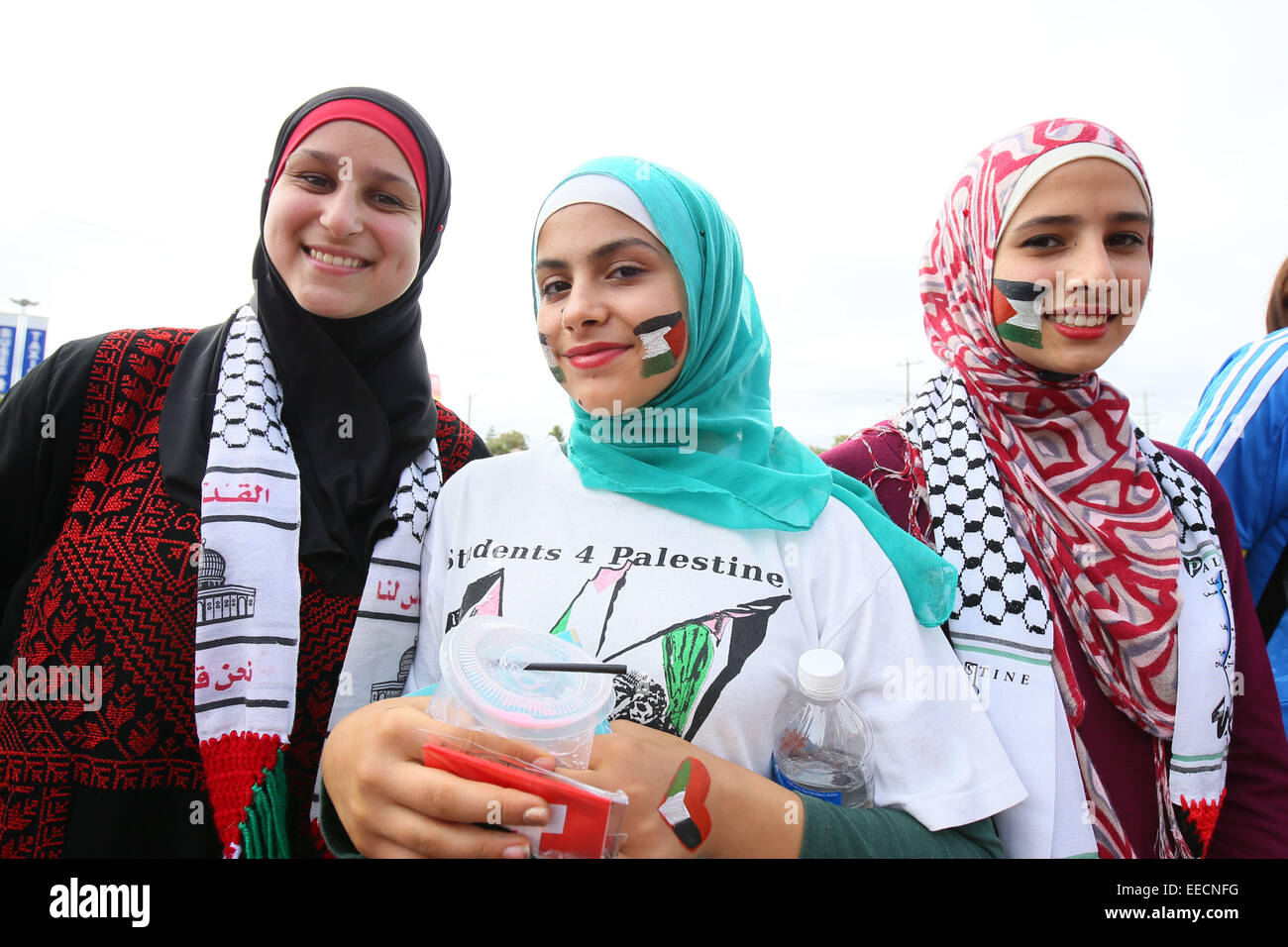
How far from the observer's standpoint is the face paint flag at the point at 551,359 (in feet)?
5.62

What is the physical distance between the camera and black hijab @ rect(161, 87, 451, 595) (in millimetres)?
1788

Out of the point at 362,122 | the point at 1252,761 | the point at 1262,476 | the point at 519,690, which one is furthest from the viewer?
the point at 1262,476

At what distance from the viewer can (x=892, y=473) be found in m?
1.91

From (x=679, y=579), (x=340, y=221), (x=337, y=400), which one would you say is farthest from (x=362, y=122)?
(x=679, y=579)

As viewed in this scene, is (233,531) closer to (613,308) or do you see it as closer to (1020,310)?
(613,308)

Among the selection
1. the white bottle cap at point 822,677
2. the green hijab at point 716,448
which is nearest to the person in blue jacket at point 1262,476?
the green hijab at point 716,448

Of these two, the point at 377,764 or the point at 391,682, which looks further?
the point at 391,682

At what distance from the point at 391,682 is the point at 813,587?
3.31 feet

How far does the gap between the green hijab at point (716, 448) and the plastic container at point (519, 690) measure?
53 centimetres

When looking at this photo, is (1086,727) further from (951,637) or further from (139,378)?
(139,378)

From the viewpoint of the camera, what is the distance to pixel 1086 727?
1727 millimetres

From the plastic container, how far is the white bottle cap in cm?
36

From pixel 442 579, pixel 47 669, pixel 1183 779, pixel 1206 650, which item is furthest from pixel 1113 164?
pixel 47 669

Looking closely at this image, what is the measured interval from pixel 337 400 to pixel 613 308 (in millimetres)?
901
